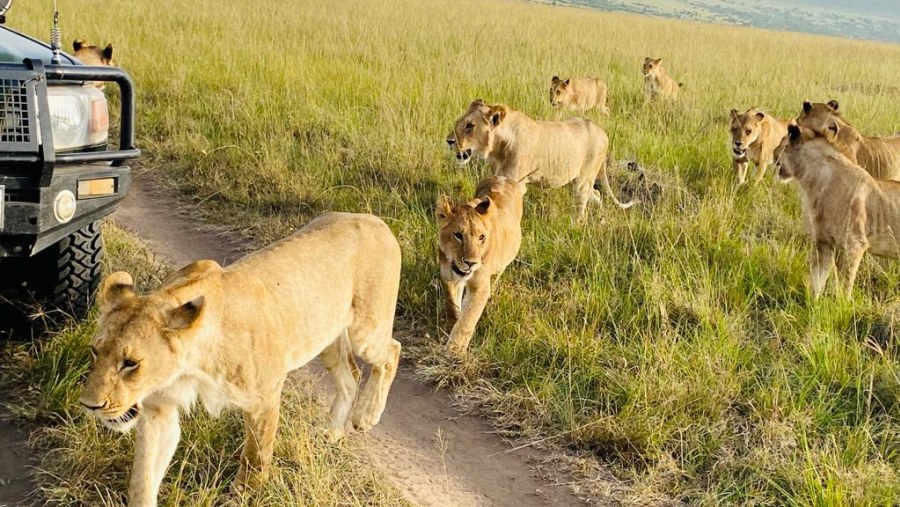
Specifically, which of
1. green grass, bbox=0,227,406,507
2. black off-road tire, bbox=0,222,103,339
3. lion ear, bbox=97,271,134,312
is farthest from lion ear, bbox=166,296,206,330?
black off-road tire, bbox=0,222,103,339

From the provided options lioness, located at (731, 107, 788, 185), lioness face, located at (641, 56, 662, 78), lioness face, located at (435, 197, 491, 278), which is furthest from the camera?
lioness face, located at (641, 56, 662, 78)

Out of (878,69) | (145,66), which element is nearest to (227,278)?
(145,66)

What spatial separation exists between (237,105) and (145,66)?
2302 mm

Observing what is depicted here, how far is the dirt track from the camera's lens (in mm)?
3195

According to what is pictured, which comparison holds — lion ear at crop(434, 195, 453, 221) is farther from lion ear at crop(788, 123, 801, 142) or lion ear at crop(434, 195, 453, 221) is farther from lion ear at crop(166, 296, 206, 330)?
lion ear at crop(788, 123, 801, 142)

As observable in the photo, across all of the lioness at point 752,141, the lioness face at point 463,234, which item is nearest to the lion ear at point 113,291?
the lioness face at point 463,234

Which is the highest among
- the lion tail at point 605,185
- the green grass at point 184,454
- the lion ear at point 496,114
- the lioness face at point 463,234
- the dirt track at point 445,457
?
the lion ear at point 496,114

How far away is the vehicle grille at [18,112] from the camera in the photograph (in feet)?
10.2

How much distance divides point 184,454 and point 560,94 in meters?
7.03

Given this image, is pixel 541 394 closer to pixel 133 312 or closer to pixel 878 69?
Result: pixel 133 312

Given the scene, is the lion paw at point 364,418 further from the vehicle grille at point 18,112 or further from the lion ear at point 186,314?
the vehicle grille at point 18,112

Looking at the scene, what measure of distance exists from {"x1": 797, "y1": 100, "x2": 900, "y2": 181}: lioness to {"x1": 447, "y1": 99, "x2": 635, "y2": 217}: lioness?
1405mm

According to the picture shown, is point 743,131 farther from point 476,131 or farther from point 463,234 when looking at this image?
point 463,234

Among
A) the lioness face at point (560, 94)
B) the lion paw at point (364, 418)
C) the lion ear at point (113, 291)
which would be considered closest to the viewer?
the lion ear at point (113, 291)
